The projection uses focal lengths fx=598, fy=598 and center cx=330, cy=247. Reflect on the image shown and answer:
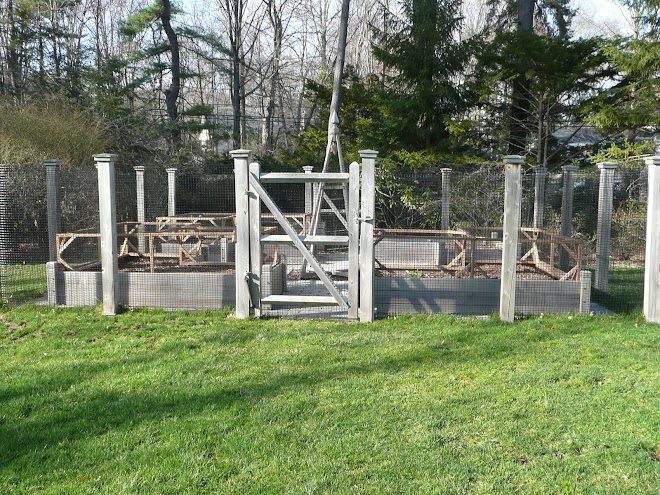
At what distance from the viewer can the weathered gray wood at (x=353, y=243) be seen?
19.9ft

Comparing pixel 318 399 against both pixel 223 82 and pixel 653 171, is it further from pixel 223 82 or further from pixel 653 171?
pixel 223 82

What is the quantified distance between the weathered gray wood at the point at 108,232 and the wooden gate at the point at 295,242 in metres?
1.36

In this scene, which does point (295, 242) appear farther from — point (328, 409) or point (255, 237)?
point (328, 409)

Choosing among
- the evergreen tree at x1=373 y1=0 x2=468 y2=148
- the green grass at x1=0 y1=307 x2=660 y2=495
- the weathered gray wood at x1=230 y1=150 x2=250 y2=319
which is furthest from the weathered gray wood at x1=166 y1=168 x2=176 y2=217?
the evergreen tree at x1=373 y1=0 x2=468 y2=148

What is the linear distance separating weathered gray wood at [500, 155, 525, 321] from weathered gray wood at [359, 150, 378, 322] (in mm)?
1344

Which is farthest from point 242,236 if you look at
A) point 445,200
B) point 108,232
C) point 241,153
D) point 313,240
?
point 445,200

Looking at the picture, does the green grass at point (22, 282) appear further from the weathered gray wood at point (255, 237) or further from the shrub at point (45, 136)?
the shrub at point (45, 136)

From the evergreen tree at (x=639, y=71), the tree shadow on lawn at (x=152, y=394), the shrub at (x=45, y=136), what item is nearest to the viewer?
the tree shadow on lawn at (x=152, y=394)

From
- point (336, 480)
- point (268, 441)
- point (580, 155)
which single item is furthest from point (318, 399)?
point (580, 155)

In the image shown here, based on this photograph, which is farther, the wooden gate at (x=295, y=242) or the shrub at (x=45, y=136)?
the shrub at (x=45, y=136)

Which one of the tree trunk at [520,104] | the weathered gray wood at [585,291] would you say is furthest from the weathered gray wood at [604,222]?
the tree trunk at [520,104]

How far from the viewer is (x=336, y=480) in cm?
293

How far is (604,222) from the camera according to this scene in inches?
279

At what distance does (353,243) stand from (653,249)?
3.07 metres
